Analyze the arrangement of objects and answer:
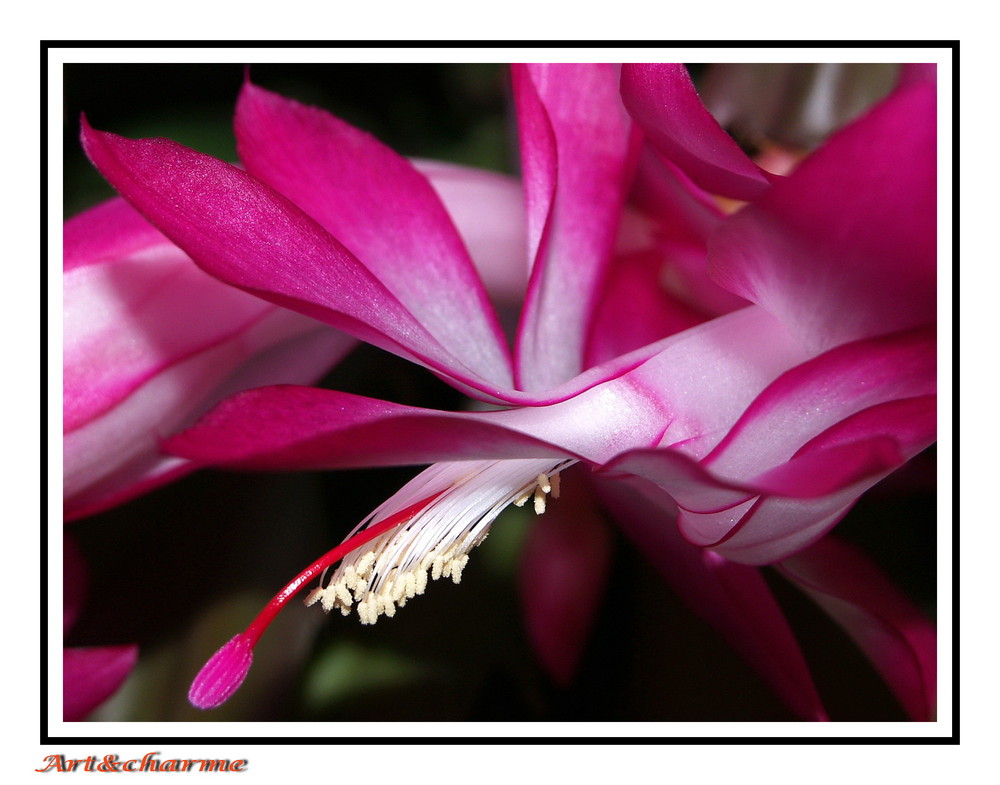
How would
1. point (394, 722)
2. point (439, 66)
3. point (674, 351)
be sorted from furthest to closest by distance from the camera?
point (439, 66) → point (394, 722) → point (674, 351)

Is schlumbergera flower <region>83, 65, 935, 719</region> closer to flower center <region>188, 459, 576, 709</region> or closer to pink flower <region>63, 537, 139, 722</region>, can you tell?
flower center <region>188, 459, 576, 709</region>

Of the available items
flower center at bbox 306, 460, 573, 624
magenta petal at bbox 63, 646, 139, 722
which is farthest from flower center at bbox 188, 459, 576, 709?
magenta petal at bbox 63, 646, 139, 722

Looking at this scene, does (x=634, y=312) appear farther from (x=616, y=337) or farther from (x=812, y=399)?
(x=812, y=399)

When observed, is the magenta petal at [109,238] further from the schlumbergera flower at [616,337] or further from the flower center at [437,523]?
the flower center at [437,523]

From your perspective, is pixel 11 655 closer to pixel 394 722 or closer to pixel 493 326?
pixel 394 722

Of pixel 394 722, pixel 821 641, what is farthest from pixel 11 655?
pixel 821 641
